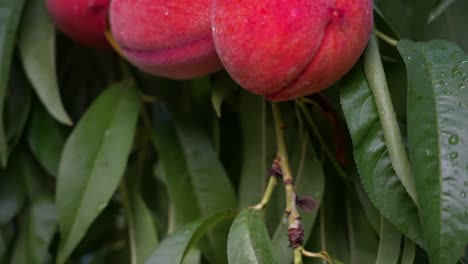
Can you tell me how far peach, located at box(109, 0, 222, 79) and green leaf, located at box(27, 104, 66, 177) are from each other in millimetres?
220

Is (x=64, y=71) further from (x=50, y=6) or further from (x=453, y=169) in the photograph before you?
(x=453, y=169)

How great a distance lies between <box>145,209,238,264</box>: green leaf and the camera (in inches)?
28.4

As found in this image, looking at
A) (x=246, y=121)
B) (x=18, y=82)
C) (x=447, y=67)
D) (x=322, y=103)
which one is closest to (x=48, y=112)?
(x=18, y=82)

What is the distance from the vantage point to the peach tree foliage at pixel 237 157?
2.03ft

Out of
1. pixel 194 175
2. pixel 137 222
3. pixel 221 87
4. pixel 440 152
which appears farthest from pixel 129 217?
pixel 440 152

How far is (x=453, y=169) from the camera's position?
57 centimetres

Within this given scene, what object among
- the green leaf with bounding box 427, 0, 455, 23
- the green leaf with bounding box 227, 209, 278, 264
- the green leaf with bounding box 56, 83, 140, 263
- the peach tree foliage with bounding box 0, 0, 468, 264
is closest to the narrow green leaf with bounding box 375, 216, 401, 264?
the peach tree foliage with bounding box 0, 0, 468, 264

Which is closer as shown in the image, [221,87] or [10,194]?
[221,87]

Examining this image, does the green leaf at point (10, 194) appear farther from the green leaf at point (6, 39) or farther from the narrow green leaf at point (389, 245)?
the narrow green leaf at point (389, 245)

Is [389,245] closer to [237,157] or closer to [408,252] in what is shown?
[408,252]

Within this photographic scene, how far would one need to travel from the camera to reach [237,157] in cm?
99

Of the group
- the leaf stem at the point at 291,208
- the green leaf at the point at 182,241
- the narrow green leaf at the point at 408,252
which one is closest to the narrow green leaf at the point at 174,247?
the green leaf at the point at 182,241

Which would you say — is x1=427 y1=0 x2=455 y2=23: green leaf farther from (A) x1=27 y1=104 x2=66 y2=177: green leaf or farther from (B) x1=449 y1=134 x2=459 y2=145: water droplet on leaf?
(A) x1=27 y1=104 x2=66 y2=177: green leaf

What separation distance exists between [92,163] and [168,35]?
221 mm
